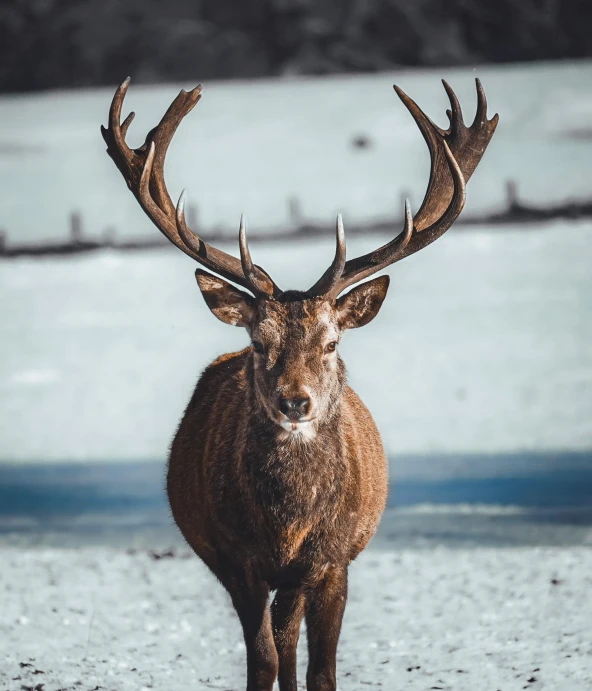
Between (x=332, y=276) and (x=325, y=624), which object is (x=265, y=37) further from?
(x=325, y=624)

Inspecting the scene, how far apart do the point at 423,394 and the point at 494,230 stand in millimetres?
5548

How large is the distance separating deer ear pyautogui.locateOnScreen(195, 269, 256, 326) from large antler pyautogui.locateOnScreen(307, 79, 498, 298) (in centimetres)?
36

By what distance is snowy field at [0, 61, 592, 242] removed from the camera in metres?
23.0

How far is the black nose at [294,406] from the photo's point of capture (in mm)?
5582

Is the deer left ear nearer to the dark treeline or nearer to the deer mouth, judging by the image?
the deer mouth

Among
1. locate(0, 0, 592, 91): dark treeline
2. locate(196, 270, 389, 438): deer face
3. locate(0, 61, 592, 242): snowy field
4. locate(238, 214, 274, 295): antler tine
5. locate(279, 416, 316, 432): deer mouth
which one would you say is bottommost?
locate(279, 416, 316, 432): deer mouth

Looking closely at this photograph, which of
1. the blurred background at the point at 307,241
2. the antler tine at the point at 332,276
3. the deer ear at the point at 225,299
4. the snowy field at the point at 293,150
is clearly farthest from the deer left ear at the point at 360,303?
the snowy field at the point at 293,150

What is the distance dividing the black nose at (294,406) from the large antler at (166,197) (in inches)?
28.8

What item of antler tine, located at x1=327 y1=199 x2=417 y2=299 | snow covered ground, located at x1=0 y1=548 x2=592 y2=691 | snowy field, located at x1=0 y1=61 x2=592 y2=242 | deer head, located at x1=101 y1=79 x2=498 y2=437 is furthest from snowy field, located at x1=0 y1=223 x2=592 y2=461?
antler tine, located at x1=327 y1=199 x2=417 y2=299

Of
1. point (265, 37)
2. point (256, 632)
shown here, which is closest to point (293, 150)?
point (265, 37)

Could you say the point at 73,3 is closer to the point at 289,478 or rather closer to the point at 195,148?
the point at 195,148

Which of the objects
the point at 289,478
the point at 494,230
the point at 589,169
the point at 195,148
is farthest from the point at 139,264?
the point at 289,478

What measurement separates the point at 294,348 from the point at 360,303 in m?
0.66

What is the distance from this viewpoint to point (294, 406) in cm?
558
